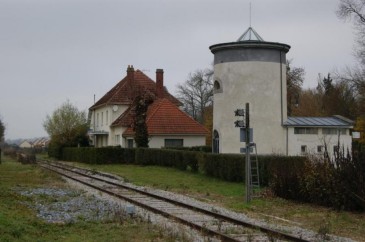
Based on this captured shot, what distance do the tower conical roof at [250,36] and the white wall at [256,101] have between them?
261 centimetres

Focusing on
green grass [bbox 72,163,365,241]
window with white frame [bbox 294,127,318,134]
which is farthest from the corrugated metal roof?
green grass [bbox 72,163,365,241]

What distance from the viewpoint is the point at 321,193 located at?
1712cm

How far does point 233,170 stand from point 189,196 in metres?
5.58

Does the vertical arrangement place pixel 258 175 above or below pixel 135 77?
below

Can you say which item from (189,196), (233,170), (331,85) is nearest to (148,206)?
(189,196)

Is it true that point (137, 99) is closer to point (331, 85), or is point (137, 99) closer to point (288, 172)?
point (288, 172)

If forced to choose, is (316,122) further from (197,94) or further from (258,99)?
(197,94)

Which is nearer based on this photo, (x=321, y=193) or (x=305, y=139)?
(x=321, y=193)

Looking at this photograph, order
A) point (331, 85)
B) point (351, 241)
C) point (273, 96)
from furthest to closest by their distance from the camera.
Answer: point (331, 85) → point (273, 96) → point (351, 241)

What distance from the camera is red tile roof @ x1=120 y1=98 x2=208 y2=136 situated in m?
48.2

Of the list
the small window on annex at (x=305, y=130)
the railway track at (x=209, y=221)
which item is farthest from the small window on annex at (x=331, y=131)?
the railway track at (x=209, y=221)

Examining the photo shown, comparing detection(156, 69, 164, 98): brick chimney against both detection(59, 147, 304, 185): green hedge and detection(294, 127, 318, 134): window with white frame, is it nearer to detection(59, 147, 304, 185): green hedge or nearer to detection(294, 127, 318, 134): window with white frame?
detection(59, 147, 304, 185): green hedge

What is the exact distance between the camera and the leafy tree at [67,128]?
63.0m

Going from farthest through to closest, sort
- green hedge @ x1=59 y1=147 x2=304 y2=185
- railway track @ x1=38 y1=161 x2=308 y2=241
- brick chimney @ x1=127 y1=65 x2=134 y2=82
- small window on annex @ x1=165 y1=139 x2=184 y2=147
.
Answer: brick chimney @ x1=127 y1=65 x2=134 y2=82, small window on annex @ x1=165 y1=139 x2=184 y2=147, green hedge @ x1=59 y1=147 x2=304 y2=185, railway track @ x1=38 y1=161 x2=308 y2=241
